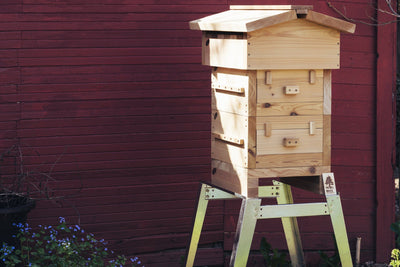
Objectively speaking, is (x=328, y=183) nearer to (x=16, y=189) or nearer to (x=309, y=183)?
(x=309, y=183)

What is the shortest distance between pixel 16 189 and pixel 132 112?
117 cm

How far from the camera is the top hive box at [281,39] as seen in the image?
15.3 ft

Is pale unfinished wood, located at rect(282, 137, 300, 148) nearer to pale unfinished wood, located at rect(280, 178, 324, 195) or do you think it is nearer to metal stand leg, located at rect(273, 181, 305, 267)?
pale unfinished wood, located at rect(280, 178, 324, 195)

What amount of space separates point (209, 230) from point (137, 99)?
1.38 m

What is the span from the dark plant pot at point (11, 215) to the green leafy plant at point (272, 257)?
201 centimetres

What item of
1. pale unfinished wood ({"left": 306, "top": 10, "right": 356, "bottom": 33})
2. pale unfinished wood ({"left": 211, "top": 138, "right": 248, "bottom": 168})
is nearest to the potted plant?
pale unfinished wood ({"left": 211, "top": 138, "right": 248, "bottom": 168})

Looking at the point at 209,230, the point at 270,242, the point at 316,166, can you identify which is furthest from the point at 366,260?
the point at 316,166

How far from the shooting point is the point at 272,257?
21.1 ft

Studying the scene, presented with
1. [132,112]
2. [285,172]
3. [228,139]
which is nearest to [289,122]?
[285,172]

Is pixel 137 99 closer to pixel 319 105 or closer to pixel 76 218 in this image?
pixel 76 218

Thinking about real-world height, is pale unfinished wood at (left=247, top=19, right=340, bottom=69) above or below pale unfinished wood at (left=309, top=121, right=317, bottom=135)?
above

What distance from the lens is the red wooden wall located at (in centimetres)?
608

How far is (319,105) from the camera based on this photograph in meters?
4.91

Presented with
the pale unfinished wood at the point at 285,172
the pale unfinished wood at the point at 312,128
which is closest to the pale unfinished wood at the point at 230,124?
the pale unfinished wood at the point at 285,172
